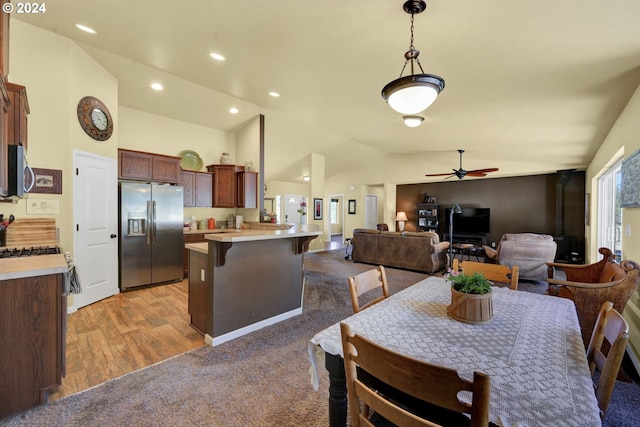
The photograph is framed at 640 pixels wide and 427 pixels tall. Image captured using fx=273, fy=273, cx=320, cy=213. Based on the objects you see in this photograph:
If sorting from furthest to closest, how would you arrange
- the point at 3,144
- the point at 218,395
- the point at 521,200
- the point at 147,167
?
the point at 521,200 → the point at 147,167 → the point at 218,395 → the point at 3,144

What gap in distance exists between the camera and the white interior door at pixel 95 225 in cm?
344

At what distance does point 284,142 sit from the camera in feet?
23.0

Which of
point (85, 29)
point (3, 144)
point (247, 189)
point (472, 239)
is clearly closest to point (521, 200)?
point (472, 239)

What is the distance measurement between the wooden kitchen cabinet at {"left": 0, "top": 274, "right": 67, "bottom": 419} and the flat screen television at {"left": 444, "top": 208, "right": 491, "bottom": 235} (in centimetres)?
869

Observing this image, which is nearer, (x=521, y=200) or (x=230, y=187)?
(x=230, y=187)

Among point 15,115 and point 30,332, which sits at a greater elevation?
point 15,115

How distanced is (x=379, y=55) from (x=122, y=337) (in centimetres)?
370

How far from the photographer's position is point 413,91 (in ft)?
5.90

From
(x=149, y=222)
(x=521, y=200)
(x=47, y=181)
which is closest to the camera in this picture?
(x=47, y=181)

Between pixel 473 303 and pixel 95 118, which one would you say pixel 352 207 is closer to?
pixel 95 118

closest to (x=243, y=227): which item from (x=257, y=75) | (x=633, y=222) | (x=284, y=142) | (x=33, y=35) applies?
(x=284, y=142)

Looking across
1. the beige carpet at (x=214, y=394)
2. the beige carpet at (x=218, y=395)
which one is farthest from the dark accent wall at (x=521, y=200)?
the beige carpet at (x=214, y=394)

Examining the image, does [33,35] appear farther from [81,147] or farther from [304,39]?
[304,39]

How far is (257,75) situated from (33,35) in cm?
241
